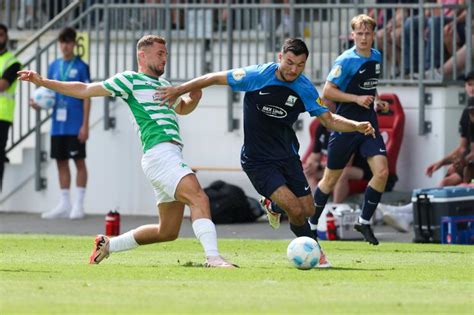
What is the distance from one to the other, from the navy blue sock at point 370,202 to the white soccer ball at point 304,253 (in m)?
4.54

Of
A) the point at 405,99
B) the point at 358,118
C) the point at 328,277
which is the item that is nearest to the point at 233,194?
the point at 405,99

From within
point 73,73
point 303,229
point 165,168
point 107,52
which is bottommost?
point 303,229

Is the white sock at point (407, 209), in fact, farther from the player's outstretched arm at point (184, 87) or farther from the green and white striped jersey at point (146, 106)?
the green and white striped jersey at point (146, 106)

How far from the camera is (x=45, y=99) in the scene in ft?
74.1

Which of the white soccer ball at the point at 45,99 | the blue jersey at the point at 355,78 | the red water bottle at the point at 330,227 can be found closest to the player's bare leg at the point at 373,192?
the blue jersey at the point at 355,78

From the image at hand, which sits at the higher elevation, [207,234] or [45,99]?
[45,99]

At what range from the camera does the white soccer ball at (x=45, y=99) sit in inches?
888

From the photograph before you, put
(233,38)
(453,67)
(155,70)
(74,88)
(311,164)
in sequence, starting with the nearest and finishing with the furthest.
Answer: (74,88) → (155,70) → (311,164) → (453,67) → (233,38)

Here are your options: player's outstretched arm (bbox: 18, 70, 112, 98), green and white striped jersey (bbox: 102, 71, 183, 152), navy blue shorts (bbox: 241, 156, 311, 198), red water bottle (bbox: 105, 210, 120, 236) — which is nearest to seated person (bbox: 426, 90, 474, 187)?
red water bottle (bbox: 105, 210, 120, 236)

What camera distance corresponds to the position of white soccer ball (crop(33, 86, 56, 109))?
2256 centimetres

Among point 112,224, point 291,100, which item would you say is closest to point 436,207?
point 112,224

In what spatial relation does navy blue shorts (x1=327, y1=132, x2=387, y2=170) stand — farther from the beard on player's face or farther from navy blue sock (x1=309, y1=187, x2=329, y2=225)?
the beard on player's face

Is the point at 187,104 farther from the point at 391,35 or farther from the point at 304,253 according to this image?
the point at 391,35

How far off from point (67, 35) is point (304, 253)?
33.4ft
